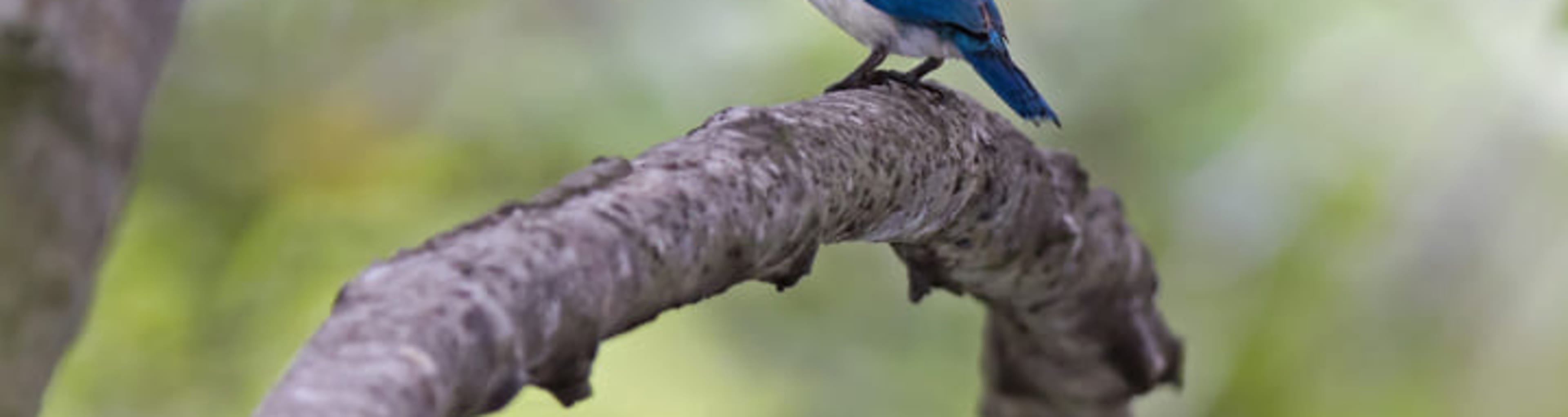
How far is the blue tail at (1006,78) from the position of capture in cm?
271

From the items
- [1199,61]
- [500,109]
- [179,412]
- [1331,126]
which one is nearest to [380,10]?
[500,109]

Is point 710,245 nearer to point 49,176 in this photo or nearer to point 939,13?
point 49,176

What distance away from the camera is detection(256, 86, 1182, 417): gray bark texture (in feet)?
3.57

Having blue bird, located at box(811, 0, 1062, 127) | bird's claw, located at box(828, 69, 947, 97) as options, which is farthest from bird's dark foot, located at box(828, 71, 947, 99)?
blue bird, located at box(811, 0, 1062, 127)

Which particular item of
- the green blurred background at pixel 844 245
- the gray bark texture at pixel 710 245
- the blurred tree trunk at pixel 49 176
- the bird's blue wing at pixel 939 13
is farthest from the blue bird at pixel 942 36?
the blurred tree trunk at pixel 49 176

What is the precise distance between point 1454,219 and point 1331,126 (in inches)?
16.0

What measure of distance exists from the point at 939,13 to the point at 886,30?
0.29 feet

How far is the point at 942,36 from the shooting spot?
2.79 metres

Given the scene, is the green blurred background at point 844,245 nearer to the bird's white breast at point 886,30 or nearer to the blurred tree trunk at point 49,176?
the bird's white breast at point 886,30

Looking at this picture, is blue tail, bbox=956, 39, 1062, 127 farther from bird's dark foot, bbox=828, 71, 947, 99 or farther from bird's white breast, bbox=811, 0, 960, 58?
bird's dark foot, bbox=828, 71, 947, 99

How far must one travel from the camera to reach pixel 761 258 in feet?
5.20

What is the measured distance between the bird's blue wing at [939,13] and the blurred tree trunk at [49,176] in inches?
59.2

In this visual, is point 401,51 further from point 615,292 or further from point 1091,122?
point 615,292

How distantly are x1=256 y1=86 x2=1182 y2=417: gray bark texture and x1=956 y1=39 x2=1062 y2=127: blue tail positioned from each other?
0.09 metres
